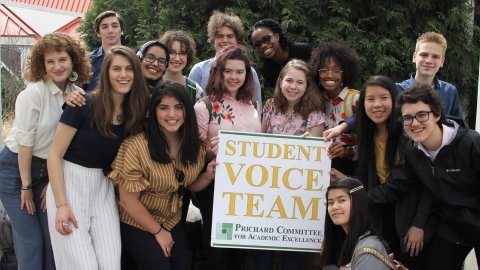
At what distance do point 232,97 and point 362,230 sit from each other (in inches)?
61.0

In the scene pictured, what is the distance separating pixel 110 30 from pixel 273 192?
236 cm

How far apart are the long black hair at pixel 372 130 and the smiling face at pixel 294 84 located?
48 centimetres

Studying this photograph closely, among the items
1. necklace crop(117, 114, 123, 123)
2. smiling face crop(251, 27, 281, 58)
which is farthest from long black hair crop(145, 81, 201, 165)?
smiling face crop(251, 27, 281, 58)

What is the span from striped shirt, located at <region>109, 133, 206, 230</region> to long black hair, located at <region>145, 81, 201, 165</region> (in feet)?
0.15

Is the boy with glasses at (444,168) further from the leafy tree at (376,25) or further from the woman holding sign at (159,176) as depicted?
the leafy tree at (376,25)

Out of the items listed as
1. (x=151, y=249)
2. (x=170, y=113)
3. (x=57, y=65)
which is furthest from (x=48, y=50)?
(x=151, y=249)

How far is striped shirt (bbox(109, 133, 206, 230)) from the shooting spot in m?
4.20

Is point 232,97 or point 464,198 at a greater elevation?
point 232,97

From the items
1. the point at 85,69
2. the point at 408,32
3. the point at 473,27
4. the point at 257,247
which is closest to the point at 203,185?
the point at 257,247

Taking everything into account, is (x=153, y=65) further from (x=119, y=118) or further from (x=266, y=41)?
(x=266, y=41)

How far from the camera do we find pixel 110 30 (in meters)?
5.78

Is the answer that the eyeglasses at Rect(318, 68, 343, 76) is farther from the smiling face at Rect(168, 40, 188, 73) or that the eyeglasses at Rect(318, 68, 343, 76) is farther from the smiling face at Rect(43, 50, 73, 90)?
the smiling face at Rect(43, 50, 73, 90)

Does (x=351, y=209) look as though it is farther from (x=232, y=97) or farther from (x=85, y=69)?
(x=85, y=69)

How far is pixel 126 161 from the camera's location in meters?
4.20
